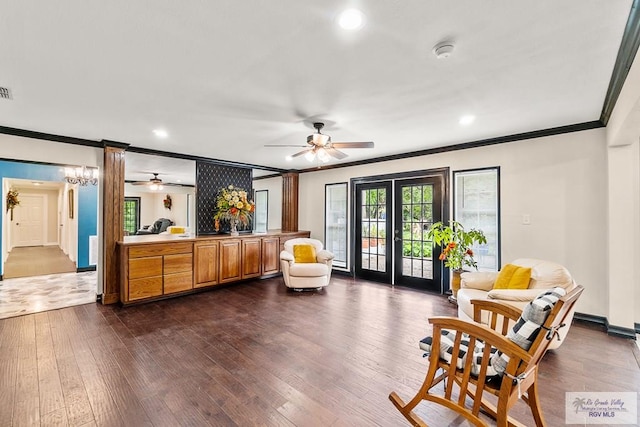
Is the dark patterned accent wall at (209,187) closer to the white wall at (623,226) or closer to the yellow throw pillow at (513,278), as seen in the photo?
the yellow throw pillow at (513,278)

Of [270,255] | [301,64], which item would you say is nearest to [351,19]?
[301,64]

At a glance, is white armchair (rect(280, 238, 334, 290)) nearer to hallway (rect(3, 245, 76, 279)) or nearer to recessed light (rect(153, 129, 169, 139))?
recessed light (rect(153, 129, 169, 139))

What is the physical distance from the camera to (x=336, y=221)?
6270 millimetres

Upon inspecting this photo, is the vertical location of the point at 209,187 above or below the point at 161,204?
above

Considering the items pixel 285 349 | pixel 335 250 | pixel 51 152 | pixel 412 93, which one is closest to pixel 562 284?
pixel 412 93

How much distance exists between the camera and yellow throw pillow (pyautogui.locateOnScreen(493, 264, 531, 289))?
114 inches

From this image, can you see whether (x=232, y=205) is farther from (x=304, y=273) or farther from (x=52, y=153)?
(x=52, y=153)

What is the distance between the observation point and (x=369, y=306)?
4.04 meters

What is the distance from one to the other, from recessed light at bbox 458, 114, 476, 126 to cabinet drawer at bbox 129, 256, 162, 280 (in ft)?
15.0

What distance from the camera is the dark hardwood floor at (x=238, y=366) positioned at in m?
1.88

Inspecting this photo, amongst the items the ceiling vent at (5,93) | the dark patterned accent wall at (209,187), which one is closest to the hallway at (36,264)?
the dark patterned accent wall at (209,187)

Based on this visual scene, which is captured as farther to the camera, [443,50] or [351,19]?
[443,50]

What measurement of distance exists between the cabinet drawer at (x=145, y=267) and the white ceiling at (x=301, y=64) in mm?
1850

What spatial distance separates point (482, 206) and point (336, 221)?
288 cm
